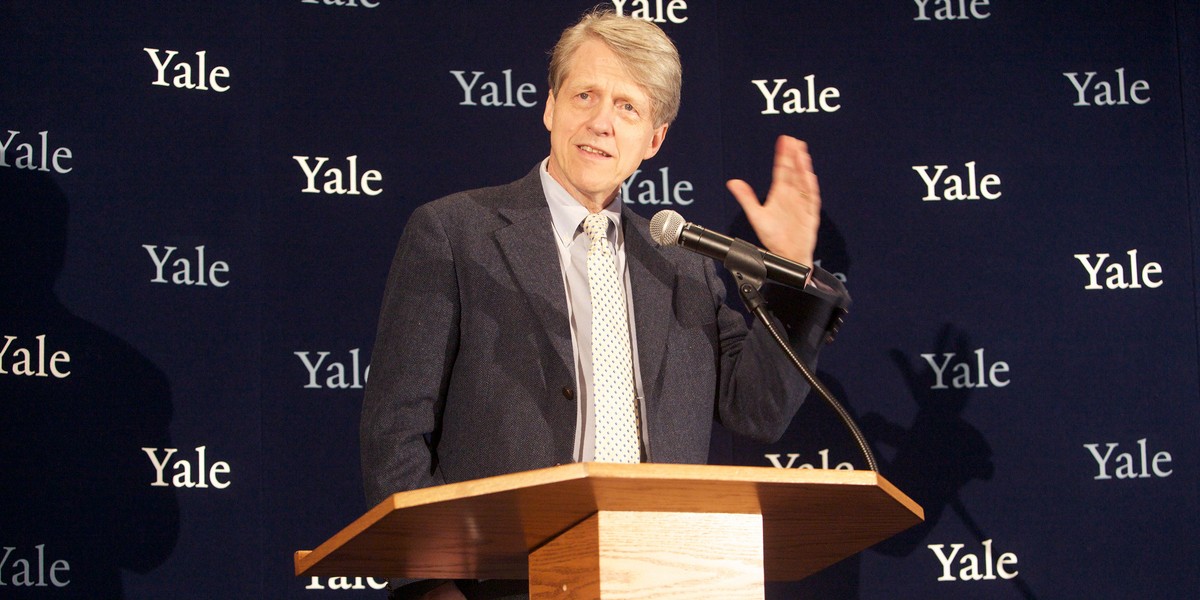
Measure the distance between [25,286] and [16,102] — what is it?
0.44 m

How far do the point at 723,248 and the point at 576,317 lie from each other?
44cm

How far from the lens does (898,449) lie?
127 inches

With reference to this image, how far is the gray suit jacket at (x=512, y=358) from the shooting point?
193cm

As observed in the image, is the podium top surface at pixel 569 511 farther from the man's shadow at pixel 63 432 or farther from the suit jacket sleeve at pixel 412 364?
the man's shadow at pixel 63 432

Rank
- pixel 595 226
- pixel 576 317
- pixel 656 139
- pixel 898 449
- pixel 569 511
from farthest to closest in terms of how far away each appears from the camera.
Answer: pixel 898 449, pixel 656 139, pixel 595 226, pixel 576 317, pixel 569 511

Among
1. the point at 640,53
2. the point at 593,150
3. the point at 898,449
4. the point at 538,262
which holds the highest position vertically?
the point at 640,53

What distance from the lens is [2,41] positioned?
2.99 meters

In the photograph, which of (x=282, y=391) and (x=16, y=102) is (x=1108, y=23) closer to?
(x=282, y=391)

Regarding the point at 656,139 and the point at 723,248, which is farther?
the point at 656,139

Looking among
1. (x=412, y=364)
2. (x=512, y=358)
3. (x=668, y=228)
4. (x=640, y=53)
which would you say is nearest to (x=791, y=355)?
(x=668, y=228)

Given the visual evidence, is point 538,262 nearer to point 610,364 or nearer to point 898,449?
Answer: point 610,364

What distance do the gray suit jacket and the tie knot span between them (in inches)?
2.6

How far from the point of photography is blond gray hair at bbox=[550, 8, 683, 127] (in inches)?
90.4

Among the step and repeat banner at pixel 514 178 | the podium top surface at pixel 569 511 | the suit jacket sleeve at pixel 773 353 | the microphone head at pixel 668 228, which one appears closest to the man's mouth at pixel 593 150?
the suit jacket sleeve at pixel 773 353
